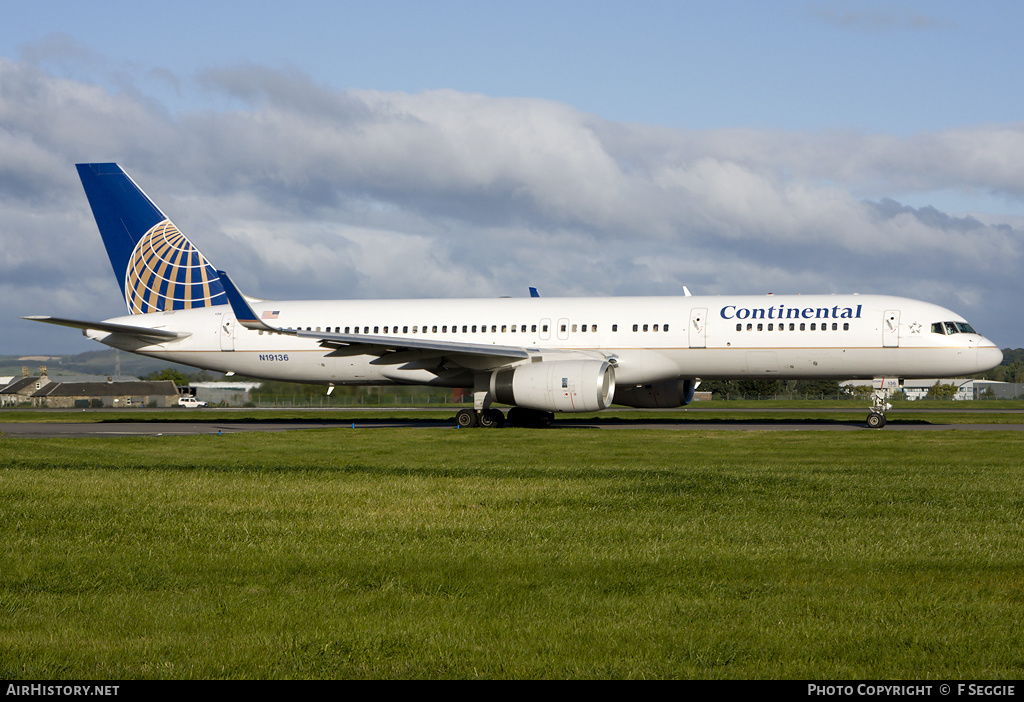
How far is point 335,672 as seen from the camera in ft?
17.5

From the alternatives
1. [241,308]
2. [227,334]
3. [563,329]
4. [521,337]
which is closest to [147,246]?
[227,334]

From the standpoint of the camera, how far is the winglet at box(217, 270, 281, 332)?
89.9 feet

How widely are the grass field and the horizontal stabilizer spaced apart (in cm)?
1643

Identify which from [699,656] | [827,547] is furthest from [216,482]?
[699,656]

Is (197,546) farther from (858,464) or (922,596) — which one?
(858,464)

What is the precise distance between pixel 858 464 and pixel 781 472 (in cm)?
251

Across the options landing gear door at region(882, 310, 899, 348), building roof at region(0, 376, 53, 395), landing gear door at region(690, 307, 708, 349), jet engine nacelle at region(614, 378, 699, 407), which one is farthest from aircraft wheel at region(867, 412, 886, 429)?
building roof at region(0, 376, 53, 395)

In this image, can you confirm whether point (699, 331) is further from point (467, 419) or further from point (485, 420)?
point (467, 419)

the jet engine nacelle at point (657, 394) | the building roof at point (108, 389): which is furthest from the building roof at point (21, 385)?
the jet engine nacelle at point (657, 394)

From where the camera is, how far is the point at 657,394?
3161 centimetres

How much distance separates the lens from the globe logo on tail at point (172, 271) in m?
34.9

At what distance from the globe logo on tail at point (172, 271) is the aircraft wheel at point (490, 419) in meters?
11.7
